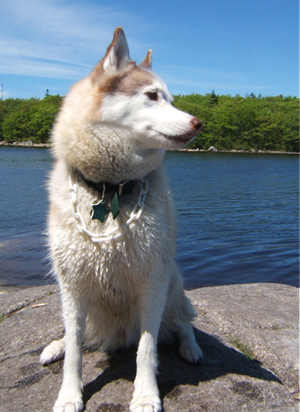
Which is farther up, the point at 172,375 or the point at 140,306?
the point at 140,306

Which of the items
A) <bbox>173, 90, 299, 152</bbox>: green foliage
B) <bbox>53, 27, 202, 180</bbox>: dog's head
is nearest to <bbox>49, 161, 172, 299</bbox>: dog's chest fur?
<bbox>53, 27, 202, 180</bbox>: dog's head

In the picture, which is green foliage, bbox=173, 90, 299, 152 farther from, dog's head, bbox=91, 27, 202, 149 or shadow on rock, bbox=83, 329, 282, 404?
dog's head, bbox=91, 27, 202, 149

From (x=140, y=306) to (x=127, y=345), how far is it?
2.26ft

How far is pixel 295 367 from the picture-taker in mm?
3898

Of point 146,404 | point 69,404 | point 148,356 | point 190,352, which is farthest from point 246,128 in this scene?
point 69,404

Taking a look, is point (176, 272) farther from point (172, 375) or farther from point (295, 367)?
point (295, 367)

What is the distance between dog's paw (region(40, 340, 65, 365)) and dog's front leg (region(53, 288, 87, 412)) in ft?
1.70

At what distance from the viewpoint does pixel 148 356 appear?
3.04 meters

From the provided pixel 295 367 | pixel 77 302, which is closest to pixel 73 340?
pixel 77 302

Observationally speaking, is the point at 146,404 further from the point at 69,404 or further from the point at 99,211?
the point at 99,211

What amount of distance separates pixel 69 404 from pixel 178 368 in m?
1.01

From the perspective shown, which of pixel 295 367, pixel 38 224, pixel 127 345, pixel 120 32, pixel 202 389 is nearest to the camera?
pixel 120 32

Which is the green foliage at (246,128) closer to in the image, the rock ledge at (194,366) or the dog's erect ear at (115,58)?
the rock ledge at (194,366)

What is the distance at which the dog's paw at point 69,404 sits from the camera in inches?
114
